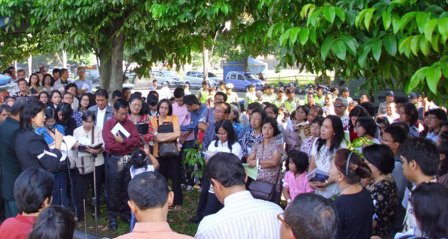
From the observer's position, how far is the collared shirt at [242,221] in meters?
3.15

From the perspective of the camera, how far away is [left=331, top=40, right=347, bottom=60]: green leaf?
311 centimetres

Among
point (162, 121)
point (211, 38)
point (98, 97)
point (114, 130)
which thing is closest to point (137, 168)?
point (114, 130)

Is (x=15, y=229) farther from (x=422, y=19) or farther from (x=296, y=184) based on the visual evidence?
(x=296, y=184)

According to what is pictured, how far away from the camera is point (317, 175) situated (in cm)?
583

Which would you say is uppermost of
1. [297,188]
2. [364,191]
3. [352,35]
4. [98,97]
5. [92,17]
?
[92,17]

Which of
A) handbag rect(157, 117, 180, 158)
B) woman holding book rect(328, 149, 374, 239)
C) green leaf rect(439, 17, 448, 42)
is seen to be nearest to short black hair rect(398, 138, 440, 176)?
woman holding book rect(328, 149, 374, 239)

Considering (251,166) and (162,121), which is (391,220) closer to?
(251,166)

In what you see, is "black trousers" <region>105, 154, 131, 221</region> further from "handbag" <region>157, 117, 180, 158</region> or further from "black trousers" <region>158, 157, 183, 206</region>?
"black trousers" <region>158, 157, 183, 206</region>

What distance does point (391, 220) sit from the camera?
14.7 feet

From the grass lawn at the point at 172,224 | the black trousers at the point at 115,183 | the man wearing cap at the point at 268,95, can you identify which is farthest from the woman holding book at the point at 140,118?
the man wearing cap at the point at 268,95

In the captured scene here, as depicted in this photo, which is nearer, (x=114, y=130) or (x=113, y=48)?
(x=114, y=130)

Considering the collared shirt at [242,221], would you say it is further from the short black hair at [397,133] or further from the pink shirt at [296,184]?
the short black hair at [397,133]

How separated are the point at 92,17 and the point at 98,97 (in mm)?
1600

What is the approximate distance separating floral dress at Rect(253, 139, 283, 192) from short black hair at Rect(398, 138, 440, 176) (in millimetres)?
2596
